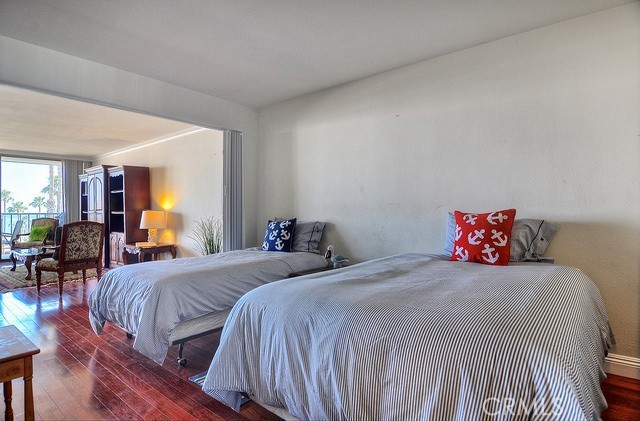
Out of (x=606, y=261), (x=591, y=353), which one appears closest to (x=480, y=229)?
(x=606, y=261)

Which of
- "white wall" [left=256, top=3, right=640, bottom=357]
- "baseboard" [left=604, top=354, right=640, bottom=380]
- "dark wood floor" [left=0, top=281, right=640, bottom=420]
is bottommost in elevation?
"dark wood floor" [left=0, top=281, right=640, bottom=420]

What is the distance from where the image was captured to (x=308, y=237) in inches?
146

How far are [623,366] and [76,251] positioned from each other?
586cm

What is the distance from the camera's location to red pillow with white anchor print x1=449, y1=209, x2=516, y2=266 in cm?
235

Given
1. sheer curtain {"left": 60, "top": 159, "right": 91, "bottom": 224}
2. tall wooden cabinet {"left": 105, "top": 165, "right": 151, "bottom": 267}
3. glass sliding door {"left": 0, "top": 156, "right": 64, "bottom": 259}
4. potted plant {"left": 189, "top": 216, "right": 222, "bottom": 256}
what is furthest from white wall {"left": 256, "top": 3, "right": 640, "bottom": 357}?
glass sliding door {"left": 0, "top": 156, "right": 64, "bottom": 259}

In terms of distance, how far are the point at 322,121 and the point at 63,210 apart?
7292mm

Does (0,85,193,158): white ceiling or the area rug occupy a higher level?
(0,85,193,158): white ceiling

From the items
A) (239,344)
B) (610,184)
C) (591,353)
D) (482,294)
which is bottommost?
(239,344)

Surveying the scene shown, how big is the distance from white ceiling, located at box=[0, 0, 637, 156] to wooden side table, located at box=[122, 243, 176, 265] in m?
2.64

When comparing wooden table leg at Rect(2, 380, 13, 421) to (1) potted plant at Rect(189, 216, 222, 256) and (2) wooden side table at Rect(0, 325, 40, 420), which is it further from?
A: (1) potted plant at Rect(189, 216, 222, 256)

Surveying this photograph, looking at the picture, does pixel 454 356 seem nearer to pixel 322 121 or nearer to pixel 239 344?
pixel 239 344

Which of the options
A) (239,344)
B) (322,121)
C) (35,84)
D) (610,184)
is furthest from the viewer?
(322,121)

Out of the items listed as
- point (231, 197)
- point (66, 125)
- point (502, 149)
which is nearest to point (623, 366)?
point (502, 149)

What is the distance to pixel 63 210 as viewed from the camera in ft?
26.0
